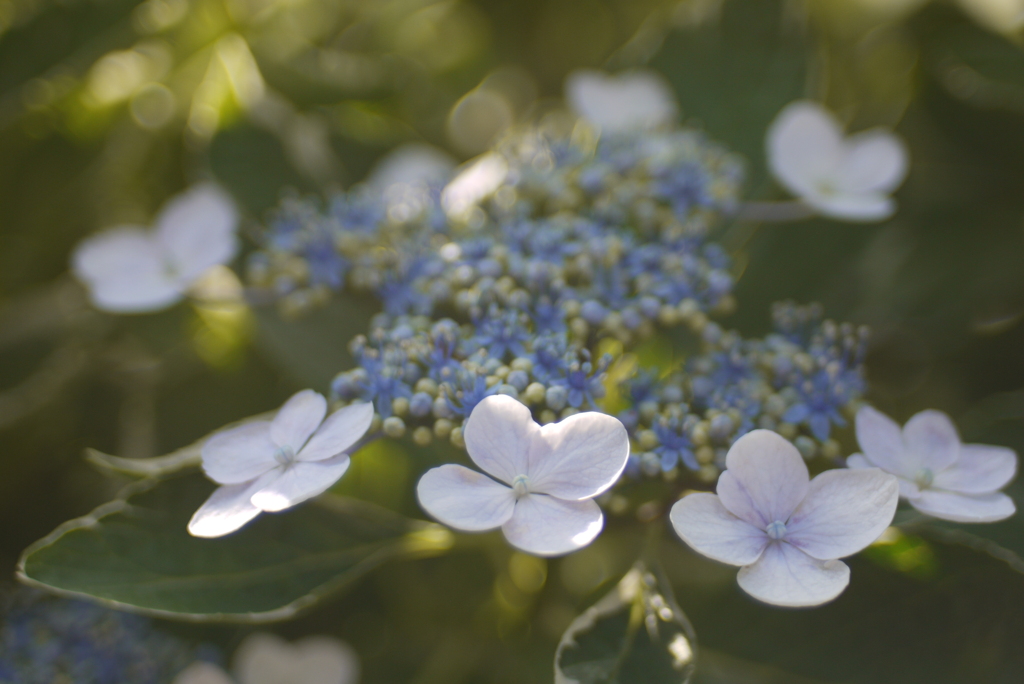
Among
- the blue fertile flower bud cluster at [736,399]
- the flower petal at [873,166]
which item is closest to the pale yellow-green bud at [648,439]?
the blue fertile flower bud cluster at [736,399]

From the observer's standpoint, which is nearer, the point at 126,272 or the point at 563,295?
the point at 563,295

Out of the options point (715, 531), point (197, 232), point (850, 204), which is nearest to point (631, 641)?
point (715, 531)

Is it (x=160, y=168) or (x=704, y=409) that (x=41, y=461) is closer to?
(x=160, y=168)

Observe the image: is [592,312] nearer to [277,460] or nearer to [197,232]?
[277,460]

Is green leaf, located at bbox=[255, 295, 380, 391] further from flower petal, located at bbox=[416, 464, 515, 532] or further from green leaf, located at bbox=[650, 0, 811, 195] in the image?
green leaf, located at bbox=[650, 0, 811, 195]

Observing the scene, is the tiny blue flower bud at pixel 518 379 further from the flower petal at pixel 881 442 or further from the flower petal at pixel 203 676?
the flower petal at pixel 203 676

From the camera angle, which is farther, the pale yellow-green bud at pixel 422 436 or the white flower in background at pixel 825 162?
the white flower in background at pixel 825 162

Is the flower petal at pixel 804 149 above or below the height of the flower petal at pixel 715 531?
above

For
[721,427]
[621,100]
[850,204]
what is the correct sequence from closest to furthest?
[721,427], [850,204], [621,100]
